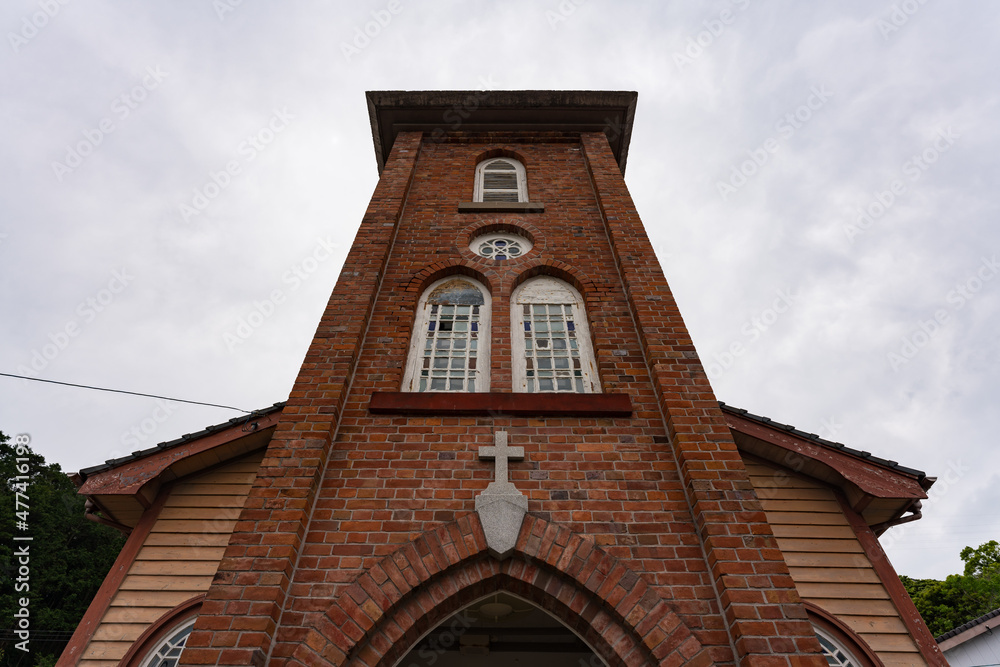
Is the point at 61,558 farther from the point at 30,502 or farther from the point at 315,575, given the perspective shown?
the point at 315,575

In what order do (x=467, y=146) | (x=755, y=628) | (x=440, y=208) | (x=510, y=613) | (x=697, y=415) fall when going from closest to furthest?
1. (x=755, y=628)
2. (x=697, y=415)
3. (x=510, y=613)
4. (x=440, y=208)
5. (x=467, y=146)

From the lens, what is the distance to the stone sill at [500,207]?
304 inches

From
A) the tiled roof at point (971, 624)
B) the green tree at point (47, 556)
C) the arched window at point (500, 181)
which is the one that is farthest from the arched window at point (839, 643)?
the green tree at point (47, 556)

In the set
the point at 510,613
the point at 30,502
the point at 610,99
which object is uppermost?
the point at 30,502

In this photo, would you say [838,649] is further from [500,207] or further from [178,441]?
[178,441]

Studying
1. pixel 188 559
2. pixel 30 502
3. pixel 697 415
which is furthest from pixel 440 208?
pixel 30 502

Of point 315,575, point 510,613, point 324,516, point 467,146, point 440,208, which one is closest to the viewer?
point 315,575

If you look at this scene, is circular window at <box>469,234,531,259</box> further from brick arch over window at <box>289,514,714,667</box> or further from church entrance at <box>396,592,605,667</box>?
church entrance at <box>396,592,605,667</box>

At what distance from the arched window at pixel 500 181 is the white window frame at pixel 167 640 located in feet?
20.6

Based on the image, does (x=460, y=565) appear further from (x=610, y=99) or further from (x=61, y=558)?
(x=61, y=558)

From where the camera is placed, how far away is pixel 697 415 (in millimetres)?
4738

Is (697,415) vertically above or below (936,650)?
above

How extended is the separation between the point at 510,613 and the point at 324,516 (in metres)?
2.32

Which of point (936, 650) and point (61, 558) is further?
point (61, 558)
